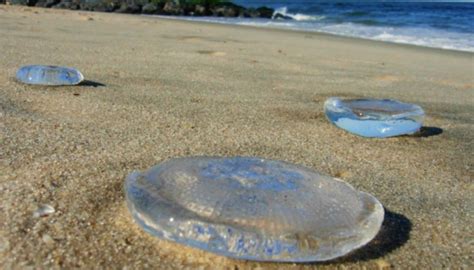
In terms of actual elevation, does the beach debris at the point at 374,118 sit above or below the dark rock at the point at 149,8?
above

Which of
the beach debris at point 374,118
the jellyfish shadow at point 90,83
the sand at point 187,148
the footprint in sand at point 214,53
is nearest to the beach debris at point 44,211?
the sand at point 187,148

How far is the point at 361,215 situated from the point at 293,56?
3.12m

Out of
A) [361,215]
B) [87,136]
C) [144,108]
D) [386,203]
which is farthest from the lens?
[144,108]

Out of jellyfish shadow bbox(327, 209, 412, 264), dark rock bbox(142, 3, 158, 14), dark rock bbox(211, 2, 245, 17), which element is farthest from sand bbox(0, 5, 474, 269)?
dark rock bbox(211, 2, 245, 17)

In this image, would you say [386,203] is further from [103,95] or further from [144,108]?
[103,95]

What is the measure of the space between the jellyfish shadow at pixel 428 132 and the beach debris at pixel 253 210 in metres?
0.86

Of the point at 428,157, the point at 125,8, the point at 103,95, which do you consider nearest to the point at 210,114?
the point at 103,95

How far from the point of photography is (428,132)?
1877mm

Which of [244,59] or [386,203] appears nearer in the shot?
[386,203]

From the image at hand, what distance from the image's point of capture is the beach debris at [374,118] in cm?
174

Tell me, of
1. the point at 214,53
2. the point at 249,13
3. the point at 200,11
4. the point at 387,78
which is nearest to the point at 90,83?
the point at 214,53

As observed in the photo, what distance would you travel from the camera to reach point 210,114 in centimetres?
189

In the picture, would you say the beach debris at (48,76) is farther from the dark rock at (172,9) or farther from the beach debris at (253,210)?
the dark rock at (172,9)

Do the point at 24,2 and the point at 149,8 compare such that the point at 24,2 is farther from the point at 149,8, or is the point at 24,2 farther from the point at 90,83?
the point at 90,83
